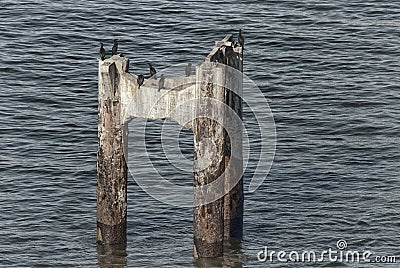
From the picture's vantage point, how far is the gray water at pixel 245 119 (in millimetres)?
26750

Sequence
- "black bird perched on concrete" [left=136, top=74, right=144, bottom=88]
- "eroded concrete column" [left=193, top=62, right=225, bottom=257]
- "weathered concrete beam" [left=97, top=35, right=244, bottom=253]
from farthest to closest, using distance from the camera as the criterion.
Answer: "black bird perched on concrete" [left=136, top=74, right=144, bottom=88] → "weathered concrete beam" [left=97, top=35, right=244, bottom=253] → "eroded concrete column" [left=193, top=62, right=225, bottom=257]

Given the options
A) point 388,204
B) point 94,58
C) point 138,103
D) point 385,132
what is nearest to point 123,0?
point 94,58

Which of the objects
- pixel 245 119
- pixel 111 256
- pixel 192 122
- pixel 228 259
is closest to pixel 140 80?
pixel 192 122

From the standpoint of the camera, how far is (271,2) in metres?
48.0

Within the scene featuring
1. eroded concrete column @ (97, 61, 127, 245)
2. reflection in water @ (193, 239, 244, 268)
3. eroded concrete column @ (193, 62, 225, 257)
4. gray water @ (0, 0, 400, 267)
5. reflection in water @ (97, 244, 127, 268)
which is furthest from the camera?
gray water @ (0, 0, 400, 267)

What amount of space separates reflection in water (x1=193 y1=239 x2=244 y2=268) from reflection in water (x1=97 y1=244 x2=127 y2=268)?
1664mm

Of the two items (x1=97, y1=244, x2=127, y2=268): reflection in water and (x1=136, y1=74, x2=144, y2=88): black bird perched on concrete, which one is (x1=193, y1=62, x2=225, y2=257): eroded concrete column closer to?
(x1=136, y1=74, x2=144, y2=88): black bird perched on concrete

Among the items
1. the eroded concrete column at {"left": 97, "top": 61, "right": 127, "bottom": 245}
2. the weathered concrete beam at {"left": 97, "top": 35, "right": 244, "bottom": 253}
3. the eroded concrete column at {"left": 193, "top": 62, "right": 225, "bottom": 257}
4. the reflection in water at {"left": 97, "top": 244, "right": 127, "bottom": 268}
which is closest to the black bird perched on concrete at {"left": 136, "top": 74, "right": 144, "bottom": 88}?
the weathered concrete beam at {"left": 97, "top": 35, "right": 244, "bottom": 253}

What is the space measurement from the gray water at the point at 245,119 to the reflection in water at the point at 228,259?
1.5 inches

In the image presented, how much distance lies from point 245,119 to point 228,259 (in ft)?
37.2

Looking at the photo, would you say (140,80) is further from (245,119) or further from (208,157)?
(245,119)

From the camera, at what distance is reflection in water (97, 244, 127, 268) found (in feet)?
82.4

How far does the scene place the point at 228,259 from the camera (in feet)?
81.9

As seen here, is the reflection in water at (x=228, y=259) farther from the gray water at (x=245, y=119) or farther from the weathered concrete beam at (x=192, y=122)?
the weathered concrete beam at (x=192, y=122)
